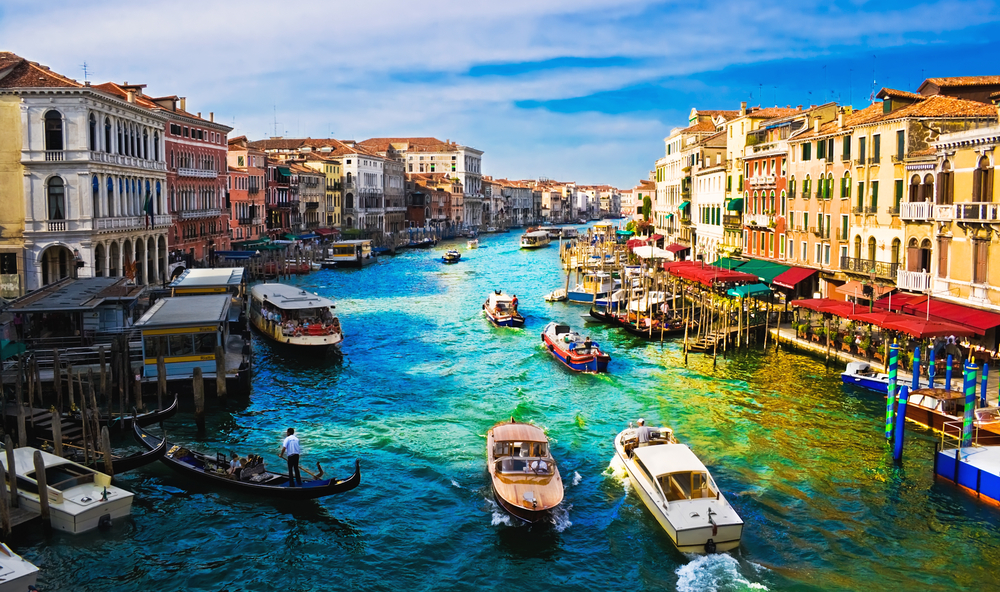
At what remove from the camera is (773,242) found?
37625mm

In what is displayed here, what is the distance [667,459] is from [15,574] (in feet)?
32.3

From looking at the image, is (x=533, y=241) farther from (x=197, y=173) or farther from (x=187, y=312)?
(x=187, y=312)

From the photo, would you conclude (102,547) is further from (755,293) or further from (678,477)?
(755,293)

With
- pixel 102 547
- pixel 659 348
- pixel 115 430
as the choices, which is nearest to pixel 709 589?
pixel 102 547

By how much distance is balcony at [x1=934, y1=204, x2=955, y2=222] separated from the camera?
23062 millimetres

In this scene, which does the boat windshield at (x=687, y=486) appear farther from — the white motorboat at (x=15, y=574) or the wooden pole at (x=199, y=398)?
the wooden pole at (x=199, y=398)

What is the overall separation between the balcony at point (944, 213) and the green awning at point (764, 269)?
32.4 ft

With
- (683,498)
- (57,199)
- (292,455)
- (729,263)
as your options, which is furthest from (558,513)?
(729,263)

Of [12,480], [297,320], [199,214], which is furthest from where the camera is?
[199,214]

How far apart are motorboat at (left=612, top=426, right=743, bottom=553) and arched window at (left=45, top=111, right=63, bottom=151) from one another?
2512 centimetres

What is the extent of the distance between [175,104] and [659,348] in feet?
108

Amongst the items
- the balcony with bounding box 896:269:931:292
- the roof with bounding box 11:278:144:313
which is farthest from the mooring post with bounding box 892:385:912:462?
the roof with bounding box 11:278:144:313

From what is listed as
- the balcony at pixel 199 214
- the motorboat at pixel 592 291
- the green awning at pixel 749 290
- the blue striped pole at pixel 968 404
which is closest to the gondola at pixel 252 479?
the blue striped pole at pixel 968 404

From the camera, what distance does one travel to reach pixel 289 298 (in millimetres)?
29891
